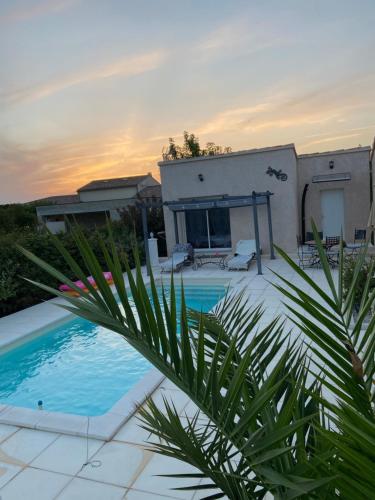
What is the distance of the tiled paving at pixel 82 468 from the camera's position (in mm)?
4191

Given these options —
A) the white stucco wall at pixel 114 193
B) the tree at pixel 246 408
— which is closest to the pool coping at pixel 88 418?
the tree at pixel 246 408

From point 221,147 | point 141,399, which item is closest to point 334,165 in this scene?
point 141,399

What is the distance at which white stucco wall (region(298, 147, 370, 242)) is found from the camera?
19109 mm

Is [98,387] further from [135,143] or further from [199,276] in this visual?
[135,143]

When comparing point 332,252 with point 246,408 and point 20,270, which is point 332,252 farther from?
point 246,408

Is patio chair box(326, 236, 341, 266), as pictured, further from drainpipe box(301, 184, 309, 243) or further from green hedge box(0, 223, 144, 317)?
green hedge box(0, 223, 144, 317)

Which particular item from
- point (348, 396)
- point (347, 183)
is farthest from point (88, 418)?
point (347, 183)

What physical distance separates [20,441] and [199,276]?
11455 millimetres

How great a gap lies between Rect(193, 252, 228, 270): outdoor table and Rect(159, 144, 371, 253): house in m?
0.95

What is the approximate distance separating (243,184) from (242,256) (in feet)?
14.3

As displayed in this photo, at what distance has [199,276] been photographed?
53.4ft

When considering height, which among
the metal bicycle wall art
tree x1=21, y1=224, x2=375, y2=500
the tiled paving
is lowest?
the tiled paving

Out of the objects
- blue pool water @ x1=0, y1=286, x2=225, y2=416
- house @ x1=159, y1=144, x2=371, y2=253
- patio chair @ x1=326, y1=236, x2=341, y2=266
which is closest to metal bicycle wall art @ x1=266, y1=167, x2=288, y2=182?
house @ x1=159, y1=144, x2=371, y2=253

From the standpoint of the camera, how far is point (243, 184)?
19.6 meters
